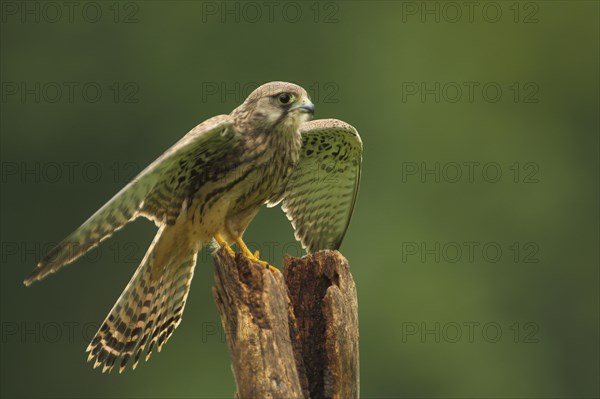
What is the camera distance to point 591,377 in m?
16.3

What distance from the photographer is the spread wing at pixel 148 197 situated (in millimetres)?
5633

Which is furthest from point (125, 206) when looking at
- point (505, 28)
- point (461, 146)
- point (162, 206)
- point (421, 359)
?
point (505, 28)

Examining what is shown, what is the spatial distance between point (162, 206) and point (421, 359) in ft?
31.2

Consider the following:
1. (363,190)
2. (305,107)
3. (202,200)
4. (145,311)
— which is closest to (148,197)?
(202,200)

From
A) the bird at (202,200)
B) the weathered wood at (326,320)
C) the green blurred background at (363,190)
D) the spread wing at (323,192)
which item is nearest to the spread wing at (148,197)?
the bird at (202,200)

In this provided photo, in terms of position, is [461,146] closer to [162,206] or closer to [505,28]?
[505,28]

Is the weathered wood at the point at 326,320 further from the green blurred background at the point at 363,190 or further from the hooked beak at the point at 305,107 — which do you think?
the green blurred background at the point at 363,190

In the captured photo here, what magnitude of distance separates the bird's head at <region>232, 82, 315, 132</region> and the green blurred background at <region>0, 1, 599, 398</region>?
22.1 ft

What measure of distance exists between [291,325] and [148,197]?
1099 millimetres

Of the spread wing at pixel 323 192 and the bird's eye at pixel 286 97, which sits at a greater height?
the bird's eye at pixel 286 97

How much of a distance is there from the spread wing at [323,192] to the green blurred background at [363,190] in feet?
18.3

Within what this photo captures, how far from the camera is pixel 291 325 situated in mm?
6238

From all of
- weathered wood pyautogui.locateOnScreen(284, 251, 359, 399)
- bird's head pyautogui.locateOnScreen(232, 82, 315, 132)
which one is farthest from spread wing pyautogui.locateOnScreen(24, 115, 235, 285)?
weathered wood pyautogui.locateOnScreen(284, 251, 359, 399)

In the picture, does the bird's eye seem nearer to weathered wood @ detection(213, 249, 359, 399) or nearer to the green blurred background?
weathered wood @ detection(213, 249, 359, 399)
